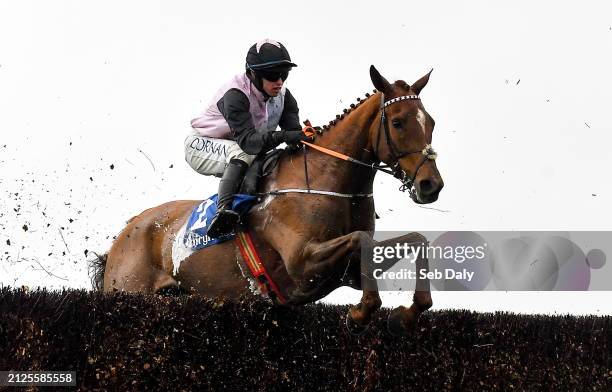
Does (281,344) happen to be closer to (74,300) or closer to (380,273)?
(380,273)

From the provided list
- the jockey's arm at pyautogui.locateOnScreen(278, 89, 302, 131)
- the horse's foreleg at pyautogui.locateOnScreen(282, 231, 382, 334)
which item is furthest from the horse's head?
the jockey's arm at pyautogui.locateOnScreen(278, 89, 302, 131)

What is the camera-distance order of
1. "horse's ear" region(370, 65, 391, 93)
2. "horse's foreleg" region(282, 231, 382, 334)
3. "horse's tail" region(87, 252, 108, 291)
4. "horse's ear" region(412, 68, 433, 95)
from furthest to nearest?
"horse's tail" region(87, 252, 108, 291)
"horse's ear" region(412, 68, 433, 95)
"horse's ear" region(370, 65, 391, 93)
"horse's foreleg" region(282, 231, 382, 334)

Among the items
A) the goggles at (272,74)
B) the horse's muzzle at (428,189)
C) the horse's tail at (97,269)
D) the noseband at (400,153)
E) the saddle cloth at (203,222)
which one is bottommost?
the horse's tail at (97,269)

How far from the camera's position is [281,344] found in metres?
6.80

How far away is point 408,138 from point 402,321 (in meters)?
1.35

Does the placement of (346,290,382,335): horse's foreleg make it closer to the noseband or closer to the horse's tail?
the noseband

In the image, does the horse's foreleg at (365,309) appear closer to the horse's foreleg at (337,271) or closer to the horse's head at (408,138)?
the horse's foreleg at (337,271)

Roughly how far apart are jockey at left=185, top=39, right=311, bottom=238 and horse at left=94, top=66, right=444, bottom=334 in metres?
0.21

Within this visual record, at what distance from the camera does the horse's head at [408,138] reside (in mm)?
5844

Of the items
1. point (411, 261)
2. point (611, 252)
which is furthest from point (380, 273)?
point (611, 252)

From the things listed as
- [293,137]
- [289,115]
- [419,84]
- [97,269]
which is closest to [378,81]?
[419,84]

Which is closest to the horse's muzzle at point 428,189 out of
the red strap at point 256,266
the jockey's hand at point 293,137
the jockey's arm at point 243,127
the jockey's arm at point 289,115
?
the jockey's hand at point 293,137

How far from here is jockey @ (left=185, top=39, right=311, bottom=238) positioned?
6.84 metres

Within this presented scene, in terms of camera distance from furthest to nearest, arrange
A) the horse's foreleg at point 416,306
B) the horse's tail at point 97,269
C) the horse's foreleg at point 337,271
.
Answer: the horse's tail at point 97,269
the horse's foreleg at point 337,271
the horse's foreleg at point 416,306
